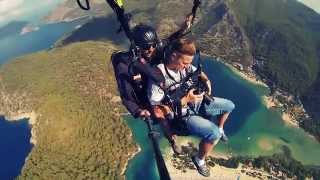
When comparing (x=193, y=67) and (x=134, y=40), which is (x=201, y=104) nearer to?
(x=193, y=67)

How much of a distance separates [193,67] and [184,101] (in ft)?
4.56

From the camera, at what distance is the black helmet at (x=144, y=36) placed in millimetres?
15062

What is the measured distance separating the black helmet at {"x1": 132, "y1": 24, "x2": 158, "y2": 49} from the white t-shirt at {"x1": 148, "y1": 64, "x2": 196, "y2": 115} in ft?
3.21

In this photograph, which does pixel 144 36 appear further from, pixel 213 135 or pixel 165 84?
pixel 213 135

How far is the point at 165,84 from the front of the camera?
1444 cm

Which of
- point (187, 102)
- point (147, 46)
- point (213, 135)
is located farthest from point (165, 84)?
point (213, 135)

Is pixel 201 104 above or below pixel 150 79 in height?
below

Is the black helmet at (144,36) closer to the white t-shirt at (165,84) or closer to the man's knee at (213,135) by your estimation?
the white t-shirt at (165,84)

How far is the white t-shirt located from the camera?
14.1 m

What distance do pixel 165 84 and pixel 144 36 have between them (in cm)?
176

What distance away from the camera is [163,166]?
378 inches

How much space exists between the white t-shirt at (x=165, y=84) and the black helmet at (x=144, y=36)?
0.98m

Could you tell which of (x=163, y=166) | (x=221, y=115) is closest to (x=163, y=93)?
(x=221, y=115)

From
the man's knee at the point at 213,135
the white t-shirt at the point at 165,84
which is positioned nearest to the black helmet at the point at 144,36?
the white t-shirt at the point at 165,84
